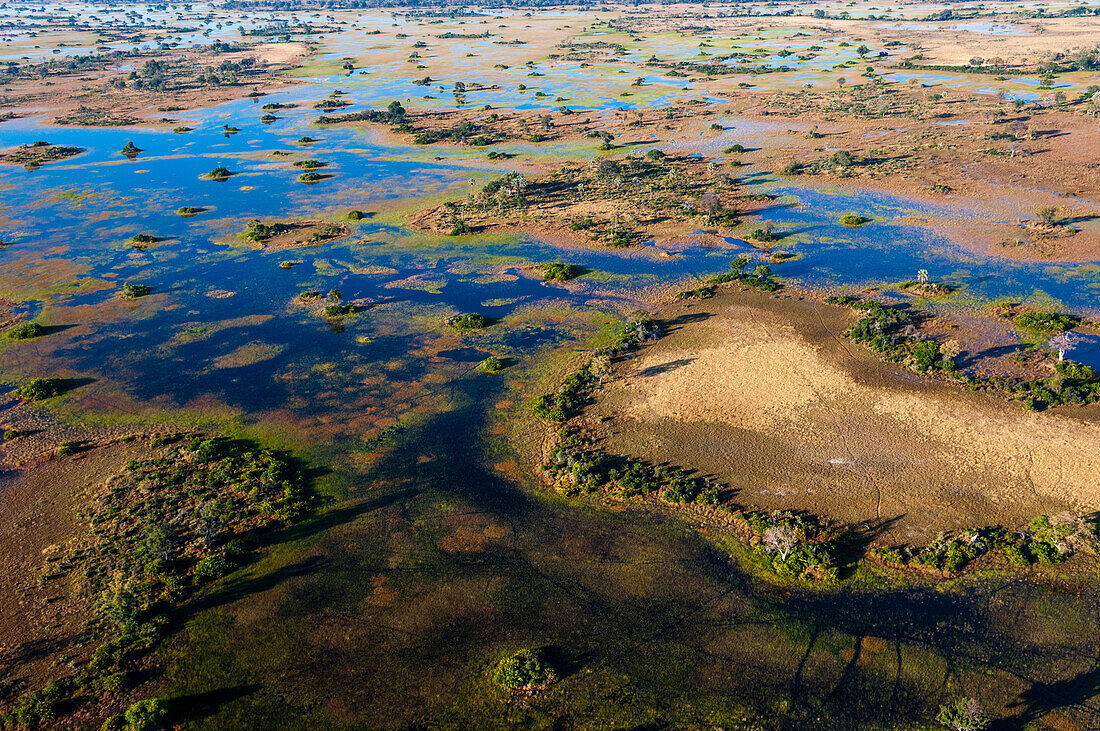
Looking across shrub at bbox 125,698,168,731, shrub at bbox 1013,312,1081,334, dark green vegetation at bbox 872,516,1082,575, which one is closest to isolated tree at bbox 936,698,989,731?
dark green vegetation at bbox 872,516,1082,575

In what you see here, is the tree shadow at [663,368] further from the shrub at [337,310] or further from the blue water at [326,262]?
the shrub at [337,310]

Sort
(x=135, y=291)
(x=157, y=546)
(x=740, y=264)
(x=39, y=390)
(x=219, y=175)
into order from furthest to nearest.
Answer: (x=219, y=175) → (x=740, y=264) → (x=135, y=291) → (x=39, y=390) → (x=157, y=546)

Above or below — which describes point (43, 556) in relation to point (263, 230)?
below

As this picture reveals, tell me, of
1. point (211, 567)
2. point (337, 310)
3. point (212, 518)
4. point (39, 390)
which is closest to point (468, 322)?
point (337, 310)

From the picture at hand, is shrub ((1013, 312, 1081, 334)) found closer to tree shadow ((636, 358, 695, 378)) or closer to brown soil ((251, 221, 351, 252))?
tree shadow ((636, 358, 695, 378))

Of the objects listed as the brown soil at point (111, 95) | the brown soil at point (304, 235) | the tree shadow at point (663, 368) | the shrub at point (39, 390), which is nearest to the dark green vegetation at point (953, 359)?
the tree shadow at point (663, 368)

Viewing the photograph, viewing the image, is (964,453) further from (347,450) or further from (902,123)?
(902,123)

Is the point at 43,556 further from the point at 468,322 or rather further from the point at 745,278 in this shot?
the point at 745,278
